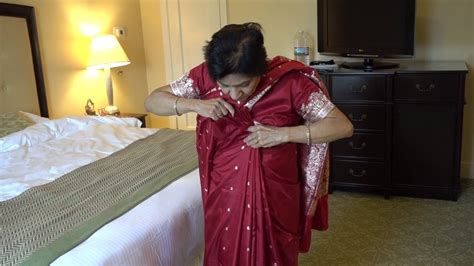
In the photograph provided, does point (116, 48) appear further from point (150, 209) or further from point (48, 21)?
point (150, 209)

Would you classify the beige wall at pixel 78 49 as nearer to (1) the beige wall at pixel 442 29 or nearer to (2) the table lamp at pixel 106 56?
(2) the table lamp at pixel 106 56

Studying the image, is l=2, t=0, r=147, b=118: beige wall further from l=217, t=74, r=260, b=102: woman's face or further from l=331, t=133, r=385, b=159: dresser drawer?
l=217, t=74, r=260, b=102: woman's face

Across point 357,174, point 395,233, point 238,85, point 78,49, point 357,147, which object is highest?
point 78,49

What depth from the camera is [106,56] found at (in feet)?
11.9

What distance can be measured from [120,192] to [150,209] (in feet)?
0.67

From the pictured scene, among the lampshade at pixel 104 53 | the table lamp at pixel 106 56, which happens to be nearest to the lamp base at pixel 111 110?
the table lamp at pixel 106 56

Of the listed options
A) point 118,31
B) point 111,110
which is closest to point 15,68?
point 111,110

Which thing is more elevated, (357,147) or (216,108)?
(216,108)

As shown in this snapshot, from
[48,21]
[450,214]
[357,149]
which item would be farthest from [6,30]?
[450,214]

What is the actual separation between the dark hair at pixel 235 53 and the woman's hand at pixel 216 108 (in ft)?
0.40

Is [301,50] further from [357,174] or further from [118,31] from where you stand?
[118,31]

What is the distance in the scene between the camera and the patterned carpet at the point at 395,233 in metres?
2.48

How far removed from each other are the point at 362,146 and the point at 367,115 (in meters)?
0.24

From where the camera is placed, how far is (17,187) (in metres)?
1.89
